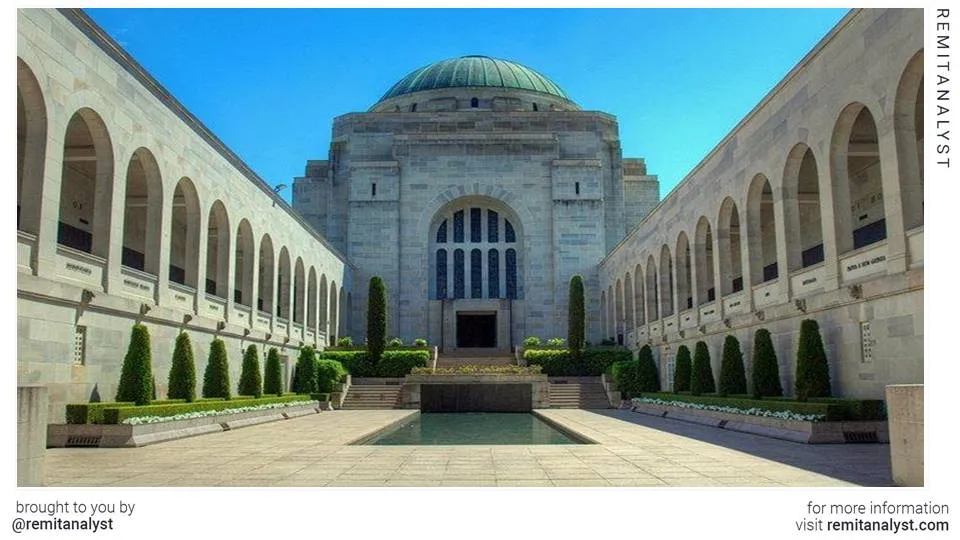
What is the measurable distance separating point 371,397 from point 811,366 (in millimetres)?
18590

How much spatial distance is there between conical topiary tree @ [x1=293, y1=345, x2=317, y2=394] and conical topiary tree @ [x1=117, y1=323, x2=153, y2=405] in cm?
1253

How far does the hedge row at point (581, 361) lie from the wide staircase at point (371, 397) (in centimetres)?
690

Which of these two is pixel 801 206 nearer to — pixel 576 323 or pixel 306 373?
pixel 576 323

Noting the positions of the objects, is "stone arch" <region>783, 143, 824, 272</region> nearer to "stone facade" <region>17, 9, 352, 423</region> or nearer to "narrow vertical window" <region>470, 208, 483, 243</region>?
"stone facade" <region>17, 9, 352, 423</region>

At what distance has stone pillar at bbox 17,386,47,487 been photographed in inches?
298

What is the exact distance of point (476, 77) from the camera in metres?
54.0

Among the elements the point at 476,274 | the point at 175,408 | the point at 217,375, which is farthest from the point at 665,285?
the point at 175,408

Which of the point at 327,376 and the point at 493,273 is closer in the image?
the point at 327,376

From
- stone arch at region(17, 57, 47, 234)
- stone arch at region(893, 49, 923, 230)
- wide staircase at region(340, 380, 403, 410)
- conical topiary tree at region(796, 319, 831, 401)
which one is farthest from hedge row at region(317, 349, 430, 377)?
stone arch at region(893, 49, 923, 230)

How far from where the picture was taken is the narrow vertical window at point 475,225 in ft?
151

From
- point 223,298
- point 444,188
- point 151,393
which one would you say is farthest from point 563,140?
point 151,393

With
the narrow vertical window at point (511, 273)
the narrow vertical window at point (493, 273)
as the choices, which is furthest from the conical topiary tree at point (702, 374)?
the narrow vertical window at point (493, 273)

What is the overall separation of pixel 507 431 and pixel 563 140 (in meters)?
29.8
